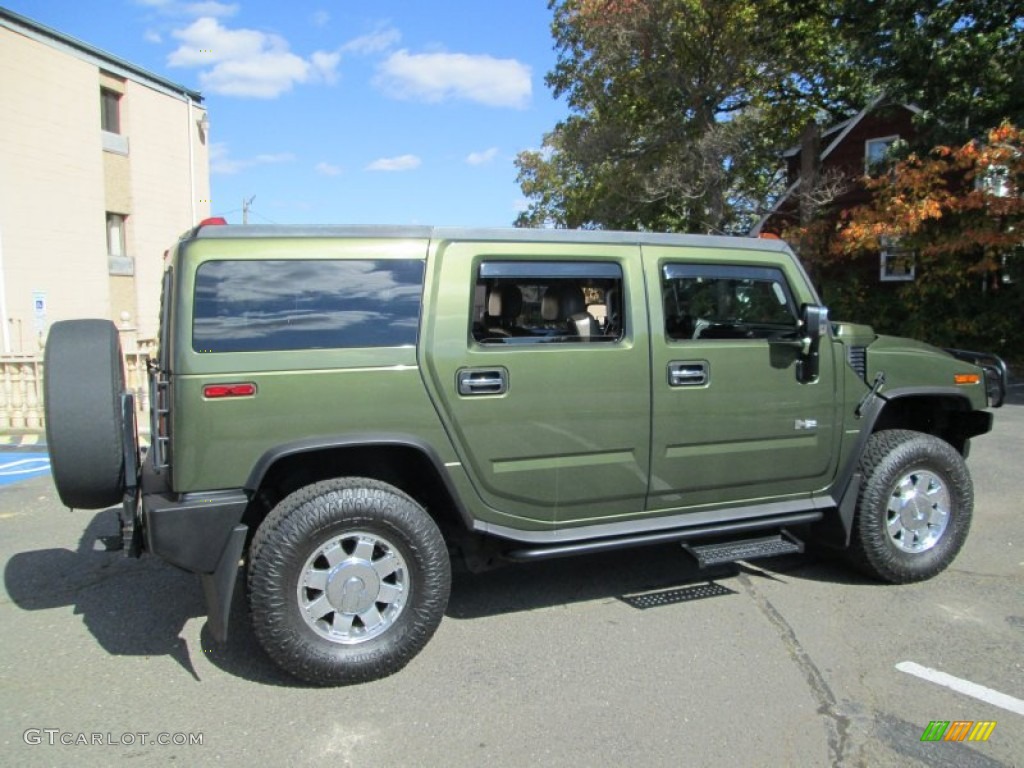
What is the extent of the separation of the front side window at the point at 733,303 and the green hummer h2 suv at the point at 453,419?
0.05 feet

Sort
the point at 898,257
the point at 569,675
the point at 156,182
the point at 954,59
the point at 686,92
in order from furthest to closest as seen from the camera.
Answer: the point at 156,182 → the point at 686,92 → the point at 898,257 → the point at 954,59 → the point at 569,675

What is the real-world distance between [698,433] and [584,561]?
4.58 feet

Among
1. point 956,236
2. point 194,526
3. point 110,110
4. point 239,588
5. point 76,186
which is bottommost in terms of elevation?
point 239,588

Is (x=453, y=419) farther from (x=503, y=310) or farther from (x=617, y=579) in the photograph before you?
(x=617, y=579)

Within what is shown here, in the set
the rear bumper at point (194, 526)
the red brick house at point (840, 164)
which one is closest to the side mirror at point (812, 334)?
the rear bumper at point (194, 526)

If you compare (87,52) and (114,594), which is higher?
(87,52)

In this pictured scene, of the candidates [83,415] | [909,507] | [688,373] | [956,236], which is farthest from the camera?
[956,236]

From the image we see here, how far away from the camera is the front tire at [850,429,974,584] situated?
13.8ft

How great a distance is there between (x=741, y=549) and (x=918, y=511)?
1.21m

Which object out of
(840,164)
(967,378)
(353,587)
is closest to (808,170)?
(840,164)

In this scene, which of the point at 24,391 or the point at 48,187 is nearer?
the point at 24,391

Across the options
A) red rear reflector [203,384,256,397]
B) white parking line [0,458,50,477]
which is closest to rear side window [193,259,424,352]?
red rear reflector [203,384,256,397]

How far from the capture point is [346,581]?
324 centimetres

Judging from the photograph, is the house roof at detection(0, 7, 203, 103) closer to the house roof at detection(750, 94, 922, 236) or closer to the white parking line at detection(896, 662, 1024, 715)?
the house roof at detection(750, 94, 922, 236)
